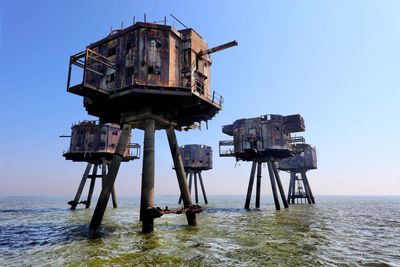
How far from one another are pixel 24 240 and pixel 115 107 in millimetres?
8181

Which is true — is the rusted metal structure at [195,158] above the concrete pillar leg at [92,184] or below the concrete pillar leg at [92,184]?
above

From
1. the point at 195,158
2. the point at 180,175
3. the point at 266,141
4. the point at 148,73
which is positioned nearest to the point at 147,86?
the point at 148,73

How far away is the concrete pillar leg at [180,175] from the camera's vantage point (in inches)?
636

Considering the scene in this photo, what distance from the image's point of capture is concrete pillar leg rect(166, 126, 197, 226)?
1616cm

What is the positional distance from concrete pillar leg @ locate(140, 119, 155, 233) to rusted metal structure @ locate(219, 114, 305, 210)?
17638mm

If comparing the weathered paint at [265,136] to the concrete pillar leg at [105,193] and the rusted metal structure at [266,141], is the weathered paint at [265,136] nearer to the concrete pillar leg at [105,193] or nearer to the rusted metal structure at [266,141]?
the rusted metal structure at [266,141]

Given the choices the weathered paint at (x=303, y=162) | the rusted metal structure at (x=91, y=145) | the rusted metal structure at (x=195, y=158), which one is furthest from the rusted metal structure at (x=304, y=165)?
the rusted metal structure at (x=91, y=145)

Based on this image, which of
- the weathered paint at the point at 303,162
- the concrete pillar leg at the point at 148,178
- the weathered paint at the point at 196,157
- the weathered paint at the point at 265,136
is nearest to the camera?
the concrete pillar leg at the point at 148,178

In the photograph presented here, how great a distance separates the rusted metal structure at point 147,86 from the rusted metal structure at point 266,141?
15066 millimetres

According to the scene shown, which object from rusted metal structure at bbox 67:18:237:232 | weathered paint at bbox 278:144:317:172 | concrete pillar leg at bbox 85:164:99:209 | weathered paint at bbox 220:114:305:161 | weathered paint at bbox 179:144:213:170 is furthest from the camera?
weathered paint at bbox 278:144:317:172

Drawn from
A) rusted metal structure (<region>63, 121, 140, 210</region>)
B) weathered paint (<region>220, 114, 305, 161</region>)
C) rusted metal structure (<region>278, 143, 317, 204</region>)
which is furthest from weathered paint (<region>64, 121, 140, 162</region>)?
rusted metal structure (<region>278, 143, 317, 204</region>)

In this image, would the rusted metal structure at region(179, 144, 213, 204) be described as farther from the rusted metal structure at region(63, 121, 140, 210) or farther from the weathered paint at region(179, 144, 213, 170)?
the rusted metal structure at region(63, 121, 140, 210)

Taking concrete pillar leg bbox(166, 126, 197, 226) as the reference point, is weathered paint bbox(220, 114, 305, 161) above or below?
above

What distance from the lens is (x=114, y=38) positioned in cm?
1669
